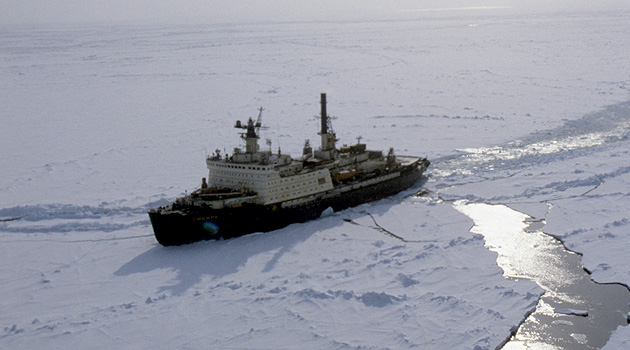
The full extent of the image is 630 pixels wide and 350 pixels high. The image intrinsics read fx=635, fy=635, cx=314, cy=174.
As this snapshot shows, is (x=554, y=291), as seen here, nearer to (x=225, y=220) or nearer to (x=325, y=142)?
(x=225, y=220)

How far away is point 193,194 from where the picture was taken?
17812mm

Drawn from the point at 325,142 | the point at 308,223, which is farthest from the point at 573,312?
the point at 325,142

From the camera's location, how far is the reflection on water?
1165 centimetres

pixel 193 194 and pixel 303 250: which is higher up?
pixel 193 194

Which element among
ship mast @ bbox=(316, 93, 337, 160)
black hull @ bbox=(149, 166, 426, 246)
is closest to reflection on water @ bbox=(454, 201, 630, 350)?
black hull @ bbox=(149, 166, 426, 246)

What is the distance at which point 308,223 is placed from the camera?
726 inches

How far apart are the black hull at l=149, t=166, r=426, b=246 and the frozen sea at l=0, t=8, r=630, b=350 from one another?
0.38 metres

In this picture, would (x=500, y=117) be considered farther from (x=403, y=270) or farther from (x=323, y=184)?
(x=403, y=270)

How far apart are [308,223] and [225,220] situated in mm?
2654

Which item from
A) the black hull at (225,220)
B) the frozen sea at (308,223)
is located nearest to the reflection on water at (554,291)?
the frozen sea at (308,223)

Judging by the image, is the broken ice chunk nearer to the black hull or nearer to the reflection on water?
the reflection on water

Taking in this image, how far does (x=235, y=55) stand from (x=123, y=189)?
40.3 meters

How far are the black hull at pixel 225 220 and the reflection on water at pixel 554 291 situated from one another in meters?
4.77

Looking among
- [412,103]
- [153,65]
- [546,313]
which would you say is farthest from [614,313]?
[153,65]
